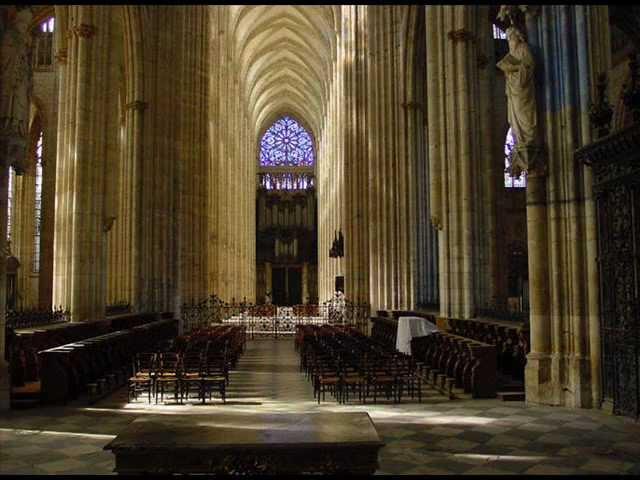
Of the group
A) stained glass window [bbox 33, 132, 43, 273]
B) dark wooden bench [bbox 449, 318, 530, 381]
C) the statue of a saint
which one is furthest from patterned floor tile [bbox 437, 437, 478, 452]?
stained glass window [bbox 33, 132, 43, 273]

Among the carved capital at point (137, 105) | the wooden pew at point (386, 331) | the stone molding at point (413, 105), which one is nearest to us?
the wooden pew at point (386, 331)

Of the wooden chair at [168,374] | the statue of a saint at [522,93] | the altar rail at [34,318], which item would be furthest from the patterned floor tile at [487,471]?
the altar rail at [34,318]

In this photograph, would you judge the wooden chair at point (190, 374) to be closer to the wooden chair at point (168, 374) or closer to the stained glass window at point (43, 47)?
the wooden chair at point (168, 374)

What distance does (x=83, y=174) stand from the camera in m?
17.3

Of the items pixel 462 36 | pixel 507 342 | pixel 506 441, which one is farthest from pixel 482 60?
→ pixel 506 441

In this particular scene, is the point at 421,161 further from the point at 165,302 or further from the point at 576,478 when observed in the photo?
the point at 576,478

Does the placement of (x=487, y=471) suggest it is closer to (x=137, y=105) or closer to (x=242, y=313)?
(x=137, y=105)

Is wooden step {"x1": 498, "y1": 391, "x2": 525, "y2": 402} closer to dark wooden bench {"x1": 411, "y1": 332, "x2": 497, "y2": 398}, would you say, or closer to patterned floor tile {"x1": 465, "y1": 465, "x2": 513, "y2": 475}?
dark wooden bench {"x1": 411, "y1": 332, "x2": 497, "y2": 398}

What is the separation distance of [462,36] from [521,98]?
7530 millimetres

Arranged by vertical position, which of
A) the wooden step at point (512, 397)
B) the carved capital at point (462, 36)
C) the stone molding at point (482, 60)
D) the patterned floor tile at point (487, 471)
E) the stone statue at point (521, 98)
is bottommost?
the wooden step at point (512, 397)

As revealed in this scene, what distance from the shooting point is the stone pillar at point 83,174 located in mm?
16953

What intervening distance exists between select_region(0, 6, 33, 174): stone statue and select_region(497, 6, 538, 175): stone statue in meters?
7.64

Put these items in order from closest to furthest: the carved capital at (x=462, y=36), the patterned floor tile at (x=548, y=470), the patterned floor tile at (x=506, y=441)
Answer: the patterned floor tile at (x=548, y=470) < the patterned floor tile at (x=506, y=441) < the carved capital at (x=462, y=36)

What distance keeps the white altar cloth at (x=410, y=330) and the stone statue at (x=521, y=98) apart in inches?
234
